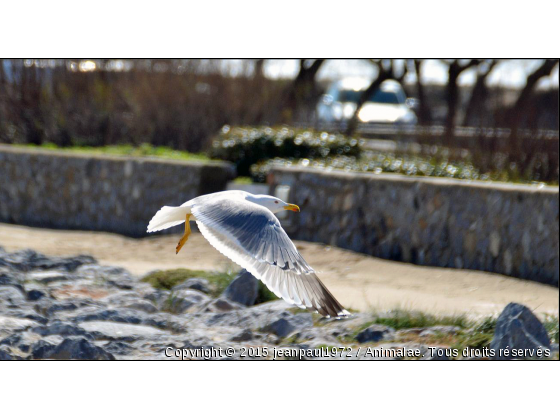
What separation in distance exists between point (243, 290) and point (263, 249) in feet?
8.45

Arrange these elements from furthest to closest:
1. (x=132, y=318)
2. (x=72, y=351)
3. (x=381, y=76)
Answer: (x=381, y=76) → (x=132, y=318) → (x=72, y=351)

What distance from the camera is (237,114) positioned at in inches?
580

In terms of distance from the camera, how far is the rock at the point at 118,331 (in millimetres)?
6012

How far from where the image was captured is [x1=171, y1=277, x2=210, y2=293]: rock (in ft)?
24.8

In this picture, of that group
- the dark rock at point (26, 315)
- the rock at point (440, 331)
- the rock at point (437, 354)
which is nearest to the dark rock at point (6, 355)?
the dark rock at point (26, 315)

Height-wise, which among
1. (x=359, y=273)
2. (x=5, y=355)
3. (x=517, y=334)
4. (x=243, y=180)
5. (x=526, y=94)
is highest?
(x=526, y=94)

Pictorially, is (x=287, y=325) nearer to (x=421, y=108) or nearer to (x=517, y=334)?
(x=517, y=334)

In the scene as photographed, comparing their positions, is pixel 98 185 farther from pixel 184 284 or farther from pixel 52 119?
pixel 184 284

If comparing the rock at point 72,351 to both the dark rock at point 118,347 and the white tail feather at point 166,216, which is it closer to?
the dark rock at point 118,347

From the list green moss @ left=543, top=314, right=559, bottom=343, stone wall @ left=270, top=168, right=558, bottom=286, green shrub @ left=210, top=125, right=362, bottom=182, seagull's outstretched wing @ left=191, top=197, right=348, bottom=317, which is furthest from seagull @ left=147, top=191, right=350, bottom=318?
green shrub @ left=210, top=125, right=362, bottom=182

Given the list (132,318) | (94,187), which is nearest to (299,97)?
(94,187)

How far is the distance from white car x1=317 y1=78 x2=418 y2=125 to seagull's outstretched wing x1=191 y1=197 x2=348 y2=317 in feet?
41.3

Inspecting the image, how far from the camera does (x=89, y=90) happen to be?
15.5 metres

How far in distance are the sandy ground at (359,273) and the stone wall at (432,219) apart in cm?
20
